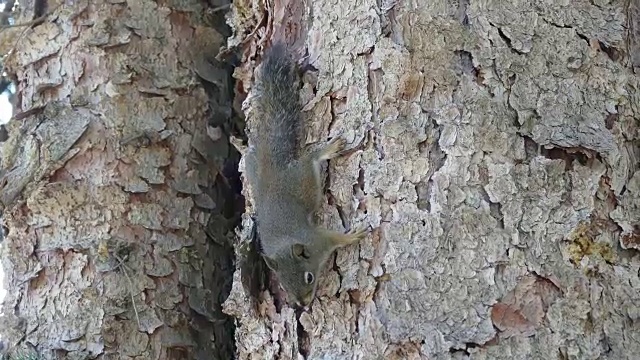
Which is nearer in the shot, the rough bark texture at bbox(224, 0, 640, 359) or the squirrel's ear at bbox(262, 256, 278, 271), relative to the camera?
the rough bark texture at bbox(224, 0, 640, 359)

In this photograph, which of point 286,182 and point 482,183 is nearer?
point 482,183

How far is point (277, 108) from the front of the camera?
4.71 ft

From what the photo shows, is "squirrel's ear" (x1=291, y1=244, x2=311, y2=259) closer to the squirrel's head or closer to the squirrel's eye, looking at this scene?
the squirrel's head

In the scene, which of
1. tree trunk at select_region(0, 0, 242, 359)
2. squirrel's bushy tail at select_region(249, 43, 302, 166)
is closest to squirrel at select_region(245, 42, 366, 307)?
squirrel's bushy tail at select_region(249, 43, 302, 166)

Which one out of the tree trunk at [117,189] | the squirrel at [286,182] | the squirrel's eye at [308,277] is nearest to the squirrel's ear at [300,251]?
the squirrel at [286,182]

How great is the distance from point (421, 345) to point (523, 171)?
30 centimetres

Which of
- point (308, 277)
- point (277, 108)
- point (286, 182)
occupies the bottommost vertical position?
point (308, 277)

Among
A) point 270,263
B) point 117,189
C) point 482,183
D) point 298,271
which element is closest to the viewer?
point 482,183

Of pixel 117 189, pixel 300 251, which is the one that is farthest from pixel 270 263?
pixel 117 189

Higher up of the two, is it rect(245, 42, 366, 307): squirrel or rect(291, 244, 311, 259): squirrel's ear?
rect(245, 42, 366, 307): squirrel

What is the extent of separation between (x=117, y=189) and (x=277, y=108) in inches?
16.5

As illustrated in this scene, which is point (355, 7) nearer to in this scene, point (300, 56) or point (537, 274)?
point (300, 56)

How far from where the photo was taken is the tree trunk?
158 cm

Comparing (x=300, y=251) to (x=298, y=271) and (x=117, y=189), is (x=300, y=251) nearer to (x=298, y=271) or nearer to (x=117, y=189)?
(x=298, y=271)
